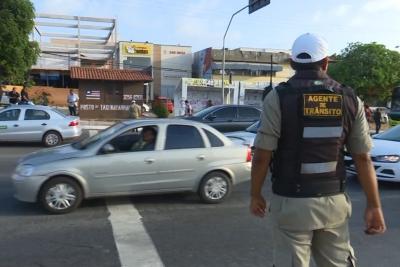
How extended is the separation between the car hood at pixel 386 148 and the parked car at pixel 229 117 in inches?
265

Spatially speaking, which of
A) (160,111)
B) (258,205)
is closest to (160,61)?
(160,111)

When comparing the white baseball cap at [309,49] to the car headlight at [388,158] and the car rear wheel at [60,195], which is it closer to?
the car rear wheel at [60,195]

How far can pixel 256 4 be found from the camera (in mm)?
22922

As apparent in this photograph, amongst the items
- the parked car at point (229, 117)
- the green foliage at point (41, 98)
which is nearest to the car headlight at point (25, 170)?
the parked car at point (229, 117)

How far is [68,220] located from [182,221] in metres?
1.53

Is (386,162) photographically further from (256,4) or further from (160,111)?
(160,111)

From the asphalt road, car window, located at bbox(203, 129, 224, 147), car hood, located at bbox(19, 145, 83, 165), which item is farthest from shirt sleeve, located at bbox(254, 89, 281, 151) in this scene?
car window, located at bbox(203, 129, 224, 147)

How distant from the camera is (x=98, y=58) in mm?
60406

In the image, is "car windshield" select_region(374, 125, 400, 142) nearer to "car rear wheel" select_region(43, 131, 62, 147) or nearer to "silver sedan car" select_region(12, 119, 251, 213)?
"silver sedan car" select_region(12, 119, 251, 213)

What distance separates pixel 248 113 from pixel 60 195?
10567 mm

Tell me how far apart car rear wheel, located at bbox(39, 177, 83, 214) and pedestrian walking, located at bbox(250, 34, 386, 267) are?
4.85 metres

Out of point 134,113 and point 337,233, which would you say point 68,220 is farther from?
point 134,113

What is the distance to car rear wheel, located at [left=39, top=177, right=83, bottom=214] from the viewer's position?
291 inches

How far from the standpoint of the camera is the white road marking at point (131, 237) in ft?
17.6
